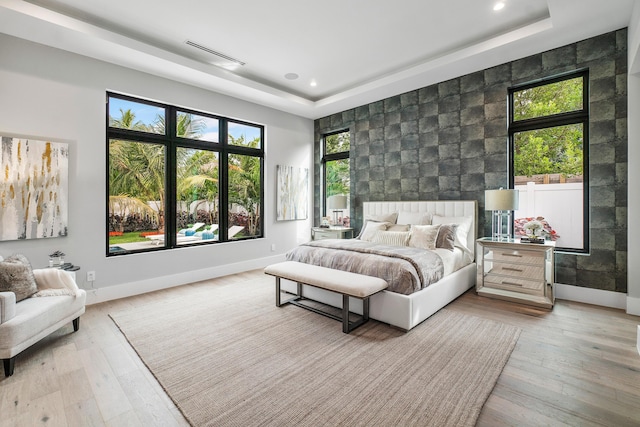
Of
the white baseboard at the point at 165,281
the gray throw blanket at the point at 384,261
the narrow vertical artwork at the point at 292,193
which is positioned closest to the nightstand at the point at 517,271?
the gray throw blanket at the point at 384,261

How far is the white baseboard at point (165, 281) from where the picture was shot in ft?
12.3

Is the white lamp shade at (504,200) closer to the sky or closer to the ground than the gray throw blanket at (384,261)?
closer to the sky

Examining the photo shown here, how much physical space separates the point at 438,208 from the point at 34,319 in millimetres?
4711

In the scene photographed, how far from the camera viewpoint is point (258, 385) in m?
2.01

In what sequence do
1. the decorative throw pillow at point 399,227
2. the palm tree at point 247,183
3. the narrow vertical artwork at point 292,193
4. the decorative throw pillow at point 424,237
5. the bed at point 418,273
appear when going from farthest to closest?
the narrow vertical artwork at point 292,193 → the palm tree at point 247,183 → the decorative throw pillow at point 399,227 → the decorative throw pillow at point 424,237 → the bed at point 418,273

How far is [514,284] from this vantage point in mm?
3625

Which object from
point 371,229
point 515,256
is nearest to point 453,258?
point 515,256

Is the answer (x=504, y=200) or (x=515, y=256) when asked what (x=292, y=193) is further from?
(x=515, y=256)

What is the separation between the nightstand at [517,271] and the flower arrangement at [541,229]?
18 cm

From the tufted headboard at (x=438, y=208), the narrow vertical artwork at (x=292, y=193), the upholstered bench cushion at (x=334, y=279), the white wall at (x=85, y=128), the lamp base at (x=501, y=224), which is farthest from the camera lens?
the narrow vertical artwork at (x=292, y=193)

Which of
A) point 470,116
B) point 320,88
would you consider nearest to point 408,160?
point 470,116

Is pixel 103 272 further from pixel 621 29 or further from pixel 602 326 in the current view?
pixel 621 29

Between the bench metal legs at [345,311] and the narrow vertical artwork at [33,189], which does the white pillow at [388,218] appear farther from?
the narrow vertical artwork at [33,189]

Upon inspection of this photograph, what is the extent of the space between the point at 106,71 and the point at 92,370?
11.3 ft
